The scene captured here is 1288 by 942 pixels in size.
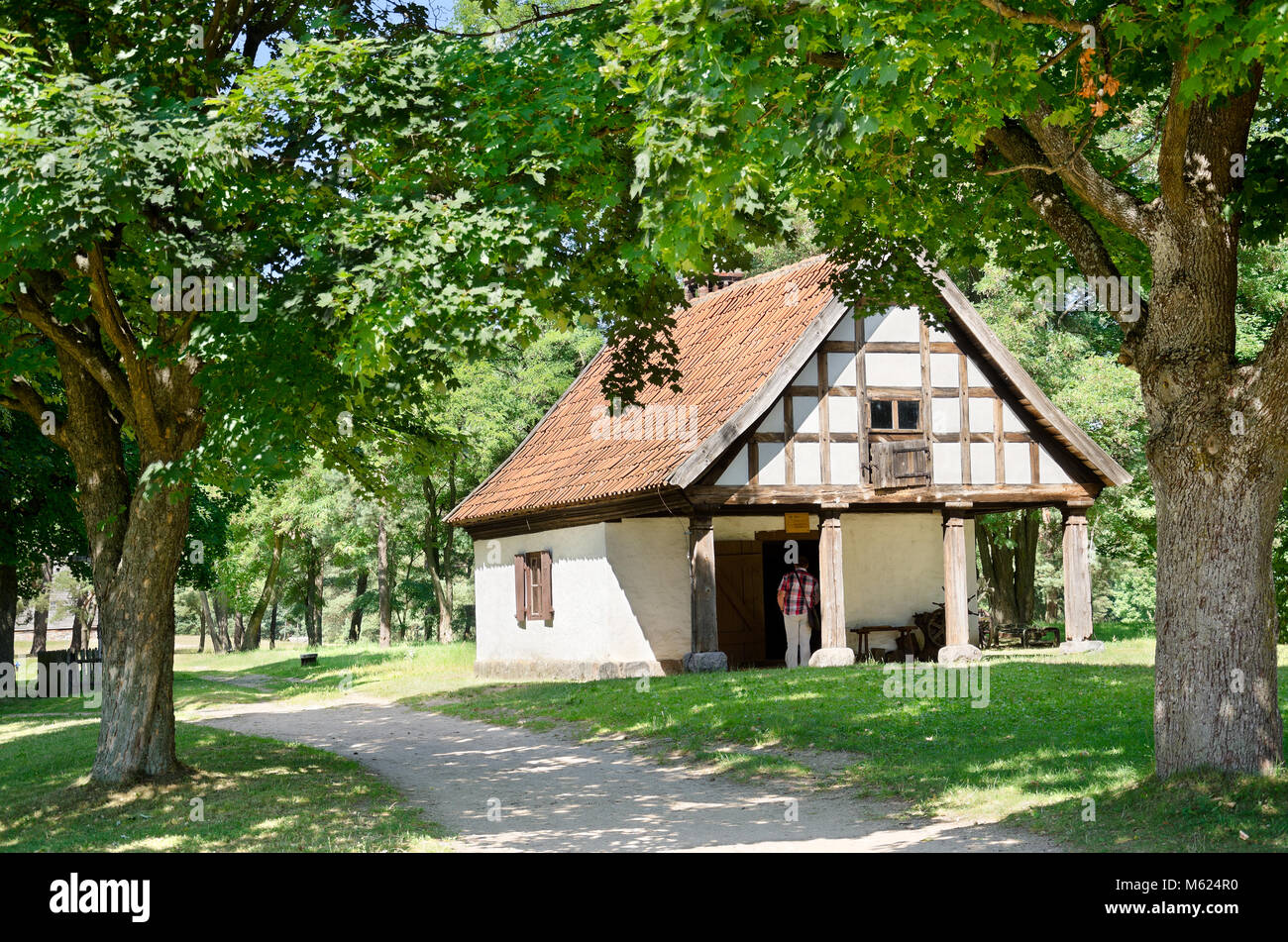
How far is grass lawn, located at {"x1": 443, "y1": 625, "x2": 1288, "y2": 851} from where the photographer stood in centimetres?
787

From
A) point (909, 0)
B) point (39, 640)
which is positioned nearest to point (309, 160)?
point (909, 0)

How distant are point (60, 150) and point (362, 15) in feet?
16.2

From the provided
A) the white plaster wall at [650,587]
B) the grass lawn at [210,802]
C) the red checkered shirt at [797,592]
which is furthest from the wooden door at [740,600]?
the grass lawn at [210,802]

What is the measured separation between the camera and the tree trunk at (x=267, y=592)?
46594 millimetres

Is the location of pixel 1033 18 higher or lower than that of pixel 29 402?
higher

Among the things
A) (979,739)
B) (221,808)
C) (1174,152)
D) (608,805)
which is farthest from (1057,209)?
(221,808)

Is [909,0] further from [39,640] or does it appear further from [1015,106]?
[39,640]

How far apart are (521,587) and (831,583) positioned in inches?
258

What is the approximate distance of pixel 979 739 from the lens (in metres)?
11.5

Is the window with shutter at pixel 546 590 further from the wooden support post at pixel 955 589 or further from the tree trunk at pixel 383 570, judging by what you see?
the tree trunk at pixel 383 570

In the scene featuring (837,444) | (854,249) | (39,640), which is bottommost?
(39,640)

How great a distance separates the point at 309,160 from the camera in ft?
33.7

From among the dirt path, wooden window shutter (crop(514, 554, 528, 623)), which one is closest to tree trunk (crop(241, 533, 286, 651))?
wooden window shutter (crop(514, 554, 528, 623))

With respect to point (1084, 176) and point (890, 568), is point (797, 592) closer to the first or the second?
point (890, 568)
